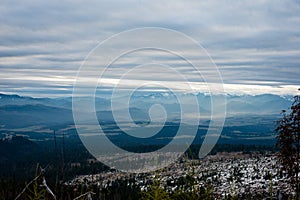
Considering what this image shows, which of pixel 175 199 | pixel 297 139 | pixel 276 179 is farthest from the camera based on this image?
pixel 276 179

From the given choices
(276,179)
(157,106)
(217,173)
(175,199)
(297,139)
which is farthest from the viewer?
(217,173)

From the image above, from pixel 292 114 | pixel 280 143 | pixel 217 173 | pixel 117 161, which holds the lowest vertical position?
pixel 117 161

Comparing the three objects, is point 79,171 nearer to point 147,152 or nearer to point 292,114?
point 147,152

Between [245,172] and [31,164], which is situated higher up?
[245,172]

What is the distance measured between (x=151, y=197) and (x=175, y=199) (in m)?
0.60

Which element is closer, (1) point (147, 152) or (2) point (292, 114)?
(2) point (292, 114)

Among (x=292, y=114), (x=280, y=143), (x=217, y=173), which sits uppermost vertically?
(x=292, y=114)

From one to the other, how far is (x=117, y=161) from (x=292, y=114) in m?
165

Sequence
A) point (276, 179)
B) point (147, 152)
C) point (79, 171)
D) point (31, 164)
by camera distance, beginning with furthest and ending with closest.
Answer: point (147, 152), point (31, 164), point (79, 171), point (276, 179)

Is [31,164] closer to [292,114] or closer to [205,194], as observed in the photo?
[292,114]

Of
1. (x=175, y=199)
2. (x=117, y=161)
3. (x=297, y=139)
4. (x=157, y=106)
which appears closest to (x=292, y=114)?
(x=297, y=139)

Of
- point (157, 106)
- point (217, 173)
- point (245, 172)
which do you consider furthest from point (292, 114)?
point (217, 173)

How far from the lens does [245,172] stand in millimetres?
63656

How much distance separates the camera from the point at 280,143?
22.2m
